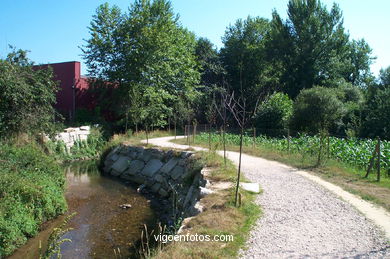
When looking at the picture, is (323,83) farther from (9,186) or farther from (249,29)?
(9,186)

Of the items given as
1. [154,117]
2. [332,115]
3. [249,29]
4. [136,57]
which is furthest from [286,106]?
[249,29]

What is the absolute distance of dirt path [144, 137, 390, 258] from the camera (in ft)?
17.6

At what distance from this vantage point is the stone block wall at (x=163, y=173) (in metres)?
10.7

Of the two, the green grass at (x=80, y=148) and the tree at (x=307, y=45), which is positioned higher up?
the tree at (x=307, y=45)

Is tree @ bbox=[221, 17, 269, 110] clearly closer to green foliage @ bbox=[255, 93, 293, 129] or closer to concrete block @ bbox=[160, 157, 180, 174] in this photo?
green foliage @ bbox=[255, 93, 293, 129]

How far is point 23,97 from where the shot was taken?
51.4 ft

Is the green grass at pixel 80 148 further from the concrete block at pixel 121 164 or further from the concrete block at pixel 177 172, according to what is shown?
the concrete block at pixel 177 172

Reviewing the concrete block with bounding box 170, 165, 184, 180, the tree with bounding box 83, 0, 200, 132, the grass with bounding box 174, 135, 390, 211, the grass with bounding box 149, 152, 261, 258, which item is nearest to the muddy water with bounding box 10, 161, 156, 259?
the concrete block with bounding box 170, 165, 184, 180

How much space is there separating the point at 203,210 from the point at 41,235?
449 centimetres

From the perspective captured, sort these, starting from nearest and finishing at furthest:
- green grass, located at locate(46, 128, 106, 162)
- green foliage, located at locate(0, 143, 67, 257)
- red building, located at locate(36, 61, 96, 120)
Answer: green foliage, located at locate(0, 143, 67, 257) → green grass, located at locate(46, 128, 106, 162) → red building, located at locate(36, 61, 96, 120)

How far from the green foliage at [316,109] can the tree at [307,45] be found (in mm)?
11229

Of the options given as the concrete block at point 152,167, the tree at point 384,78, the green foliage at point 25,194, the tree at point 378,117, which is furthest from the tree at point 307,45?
the green foliage at point 25,194

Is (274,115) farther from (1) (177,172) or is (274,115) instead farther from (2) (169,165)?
(1) (177,172)

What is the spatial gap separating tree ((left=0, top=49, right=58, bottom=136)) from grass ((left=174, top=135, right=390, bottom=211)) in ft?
33.6
